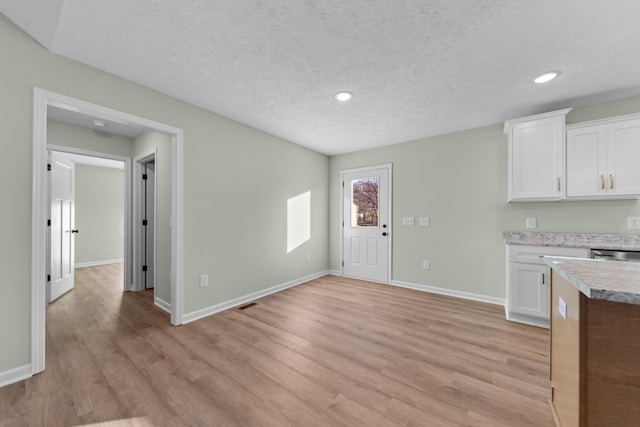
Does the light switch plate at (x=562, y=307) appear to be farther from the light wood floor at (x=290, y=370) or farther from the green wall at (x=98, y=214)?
the green wall at (x=98, y=214)

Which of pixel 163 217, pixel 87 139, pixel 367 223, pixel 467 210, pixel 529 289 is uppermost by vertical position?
pixel 87 139

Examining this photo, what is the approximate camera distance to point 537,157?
2734mm

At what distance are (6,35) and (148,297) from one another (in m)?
3.19

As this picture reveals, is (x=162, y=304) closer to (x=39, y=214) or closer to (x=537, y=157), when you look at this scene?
(x=39, y=214)

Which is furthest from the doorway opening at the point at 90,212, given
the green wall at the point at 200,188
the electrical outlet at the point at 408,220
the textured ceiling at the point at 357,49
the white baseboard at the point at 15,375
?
the electrical outlet at the point at 408,220

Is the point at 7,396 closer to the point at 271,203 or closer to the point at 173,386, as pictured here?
the point at 173,386

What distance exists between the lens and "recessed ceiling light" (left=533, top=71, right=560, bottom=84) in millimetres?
2121

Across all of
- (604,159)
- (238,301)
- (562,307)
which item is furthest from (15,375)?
(604,159)

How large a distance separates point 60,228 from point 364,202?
4.86 metres

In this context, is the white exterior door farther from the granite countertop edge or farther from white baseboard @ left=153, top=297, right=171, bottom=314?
white baseboard @ left=153, top=297, right=171, bottom=314

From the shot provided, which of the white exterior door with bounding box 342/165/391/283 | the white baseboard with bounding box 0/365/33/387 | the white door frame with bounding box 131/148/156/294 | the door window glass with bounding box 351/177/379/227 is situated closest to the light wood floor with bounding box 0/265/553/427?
the white baseboard with bounding box 0/365/33/387

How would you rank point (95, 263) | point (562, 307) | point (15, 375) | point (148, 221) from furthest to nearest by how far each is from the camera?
point (95, 263)
point (148, 221)
point (15, 375)
point (562, 307)

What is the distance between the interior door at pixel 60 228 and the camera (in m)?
3.24

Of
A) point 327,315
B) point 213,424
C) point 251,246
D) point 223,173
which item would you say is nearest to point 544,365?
point 327,315
